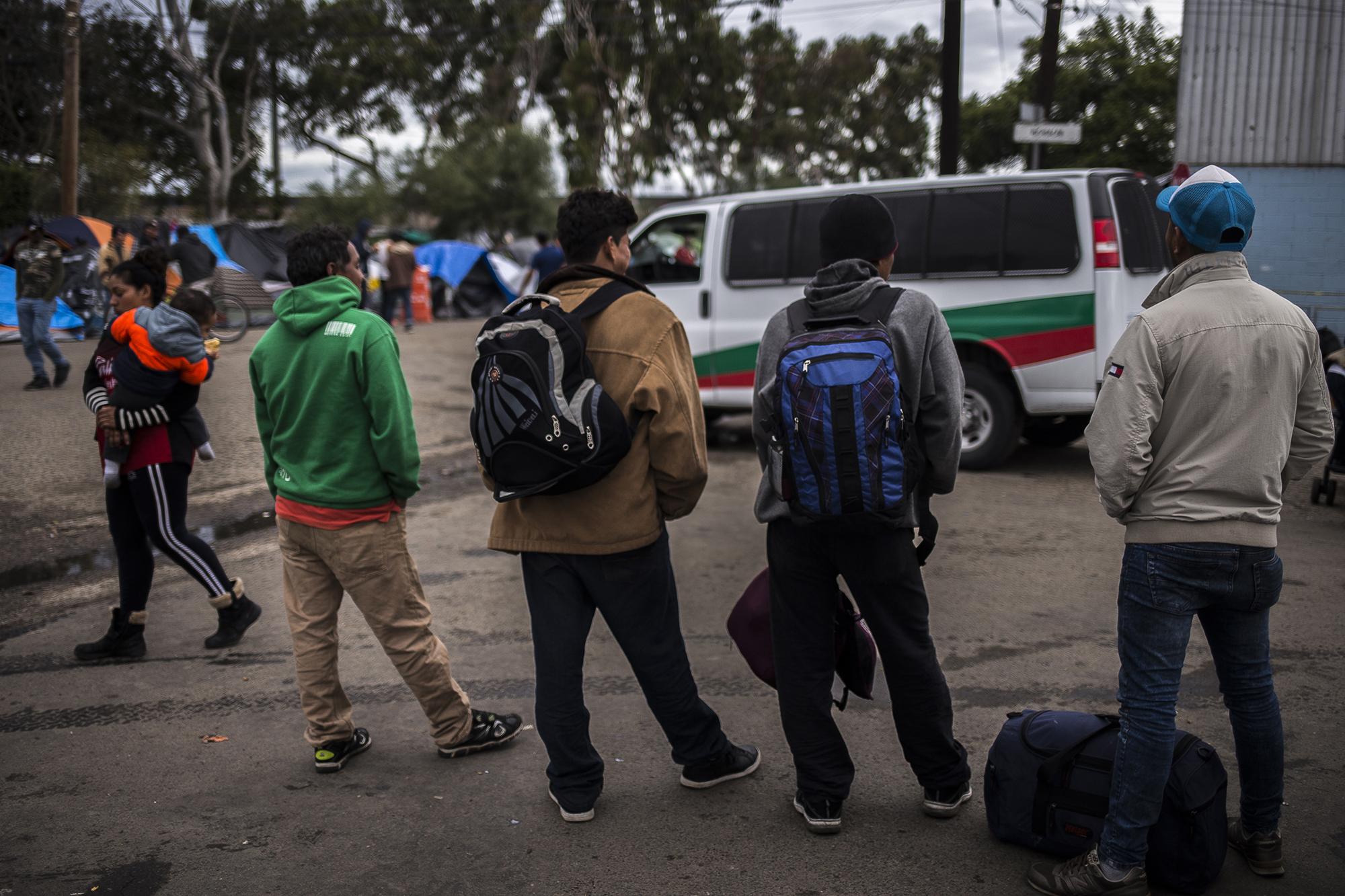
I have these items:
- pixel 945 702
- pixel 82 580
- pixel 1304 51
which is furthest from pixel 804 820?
pixel 1304 51

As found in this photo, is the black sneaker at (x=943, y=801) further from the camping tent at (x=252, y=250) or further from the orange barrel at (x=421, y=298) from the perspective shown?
the orange barrel at (x=421, y=298)

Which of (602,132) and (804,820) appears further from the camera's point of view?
(602,132)

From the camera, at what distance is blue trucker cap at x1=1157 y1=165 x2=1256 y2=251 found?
274 cm

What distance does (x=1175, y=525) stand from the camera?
2.72 meters

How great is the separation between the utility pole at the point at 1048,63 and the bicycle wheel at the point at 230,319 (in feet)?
39.6

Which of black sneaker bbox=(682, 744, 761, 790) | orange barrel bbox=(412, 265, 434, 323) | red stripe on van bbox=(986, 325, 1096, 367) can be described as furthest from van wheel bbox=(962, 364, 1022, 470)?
orange barrel bbox=(412, 265, 434, 323)

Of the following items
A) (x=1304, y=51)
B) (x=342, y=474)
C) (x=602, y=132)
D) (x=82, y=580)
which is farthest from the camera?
(x=602, y=132)

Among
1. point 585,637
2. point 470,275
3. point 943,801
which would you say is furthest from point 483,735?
point 470,275

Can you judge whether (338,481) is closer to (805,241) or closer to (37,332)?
(805,241)

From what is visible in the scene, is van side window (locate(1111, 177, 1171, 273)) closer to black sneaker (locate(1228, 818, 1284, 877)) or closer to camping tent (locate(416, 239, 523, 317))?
black sneaker (locate(1228, 818, 1284, 877))

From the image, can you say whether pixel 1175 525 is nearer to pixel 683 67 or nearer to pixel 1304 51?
pixel 1304 51

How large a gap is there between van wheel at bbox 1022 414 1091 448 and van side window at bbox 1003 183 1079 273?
78.1 inches

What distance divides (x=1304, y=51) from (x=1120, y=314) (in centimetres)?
851

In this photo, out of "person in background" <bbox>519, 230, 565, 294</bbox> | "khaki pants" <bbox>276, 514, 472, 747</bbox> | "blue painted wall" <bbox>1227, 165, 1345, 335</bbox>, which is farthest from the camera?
"person in background" <bbox>519, 230, 565, 294</bbox>
